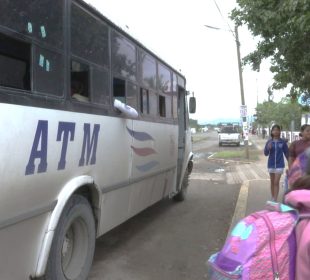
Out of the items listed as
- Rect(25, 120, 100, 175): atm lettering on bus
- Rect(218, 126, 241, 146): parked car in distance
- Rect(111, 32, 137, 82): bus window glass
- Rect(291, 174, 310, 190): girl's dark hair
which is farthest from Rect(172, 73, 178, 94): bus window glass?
Rect(218, 126, 241, 146): parked car in distance

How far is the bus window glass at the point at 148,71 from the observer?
7.39 meters

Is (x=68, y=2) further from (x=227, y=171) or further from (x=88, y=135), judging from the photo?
(x=227, y=171)

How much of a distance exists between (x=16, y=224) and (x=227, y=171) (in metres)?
16.9

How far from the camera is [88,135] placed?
16.3 ft

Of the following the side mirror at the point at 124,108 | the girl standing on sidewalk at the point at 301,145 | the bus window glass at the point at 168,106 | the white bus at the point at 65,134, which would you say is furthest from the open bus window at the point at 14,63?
the girl standing on sidewalk at the point at 301,145

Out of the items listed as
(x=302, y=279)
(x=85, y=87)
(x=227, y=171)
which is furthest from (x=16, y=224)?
(x=227, y=171)

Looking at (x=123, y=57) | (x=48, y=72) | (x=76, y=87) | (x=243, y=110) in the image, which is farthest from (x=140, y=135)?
(x=243, y=110)

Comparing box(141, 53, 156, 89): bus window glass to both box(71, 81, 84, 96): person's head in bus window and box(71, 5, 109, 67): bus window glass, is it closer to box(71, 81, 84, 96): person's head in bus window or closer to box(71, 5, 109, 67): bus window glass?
box(71, 5, 109, 67): bus window glass

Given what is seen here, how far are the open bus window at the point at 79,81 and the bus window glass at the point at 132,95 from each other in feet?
4.64

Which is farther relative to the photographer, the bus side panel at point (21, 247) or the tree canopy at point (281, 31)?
the tree canopy at point (281, 31)

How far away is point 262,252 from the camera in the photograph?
2059mm

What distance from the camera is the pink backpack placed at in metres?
2.05

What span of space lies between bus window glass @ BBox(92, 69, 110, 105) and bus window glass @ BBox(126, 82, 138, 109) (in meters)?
0.85

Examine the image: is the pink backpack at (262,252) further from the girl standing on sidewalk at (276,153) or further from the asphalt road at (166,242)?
the girl standing on sidewalk at (276,153)
